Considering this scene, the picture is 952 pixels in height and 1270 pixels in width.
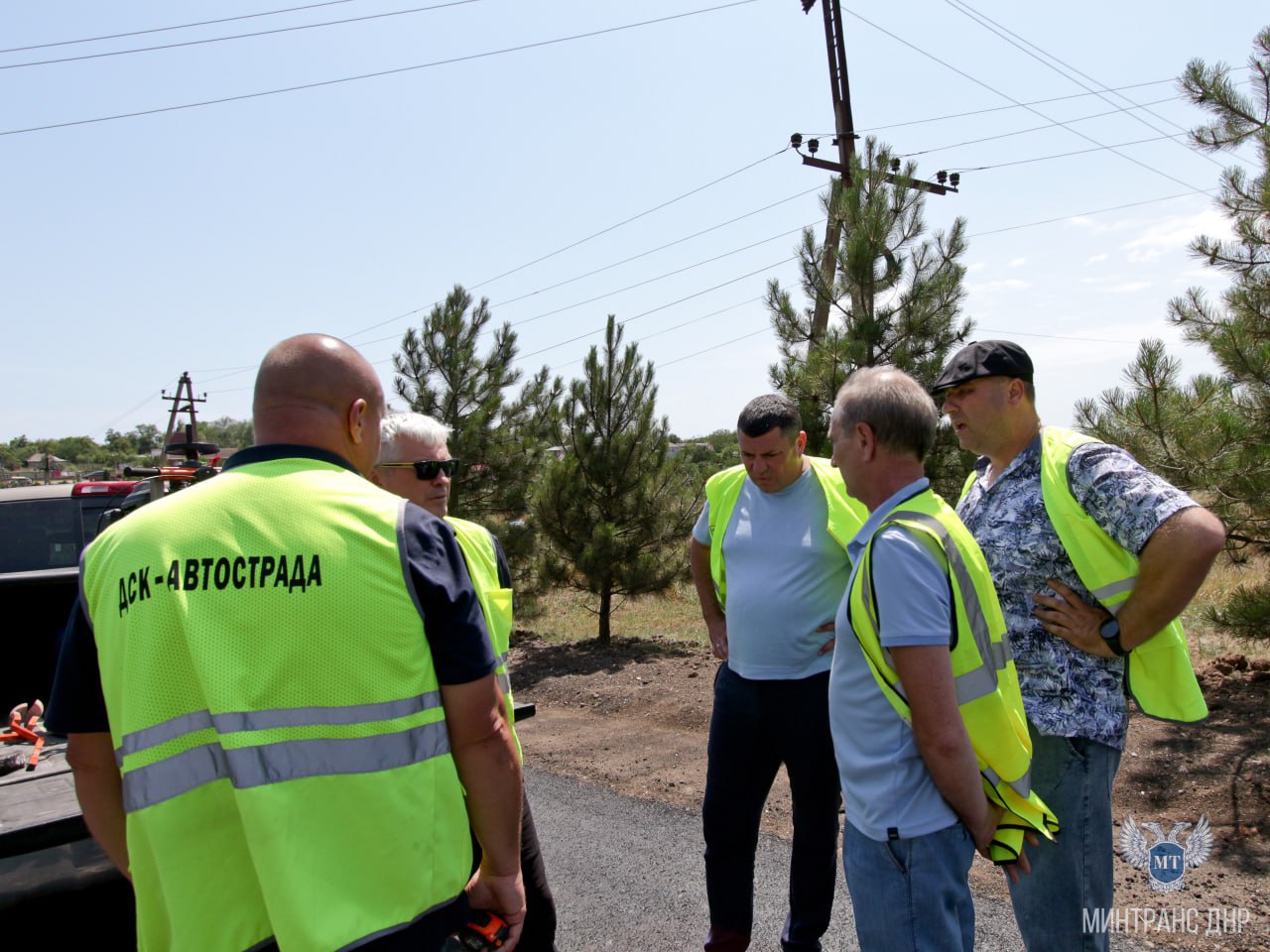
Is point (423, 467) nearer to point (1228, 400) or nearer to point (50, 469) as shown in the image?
point (1228, 400)

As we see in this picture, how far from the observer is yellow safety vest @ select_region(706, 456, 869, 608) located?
3.06 m

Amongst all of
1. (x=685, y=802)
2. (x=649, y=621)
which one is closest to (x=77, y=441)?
(x=649, y=621)

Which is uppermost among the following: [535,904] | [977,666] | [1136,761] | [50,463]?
[50,463]

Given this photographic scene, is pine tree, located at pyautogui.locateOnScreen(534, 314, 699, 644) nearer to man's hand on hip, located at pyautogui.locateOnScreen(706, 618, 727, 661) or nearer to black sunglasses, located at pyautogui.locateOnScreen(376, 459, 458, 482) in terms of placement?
man's hand on hip, located at pyautogui.locateOnScreen(706, 618, 727, 661)

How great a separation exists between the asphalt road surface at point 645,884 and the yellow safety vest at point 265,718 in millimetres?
2122

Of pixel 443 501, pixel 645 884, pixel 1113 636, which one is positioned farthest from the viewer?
pixel 645 884

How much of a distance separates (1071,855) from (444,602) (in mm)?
1614

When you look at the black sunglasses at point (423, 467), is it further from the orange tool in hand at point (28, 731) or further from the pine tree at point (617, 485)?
the pine tree at point (617, 485)

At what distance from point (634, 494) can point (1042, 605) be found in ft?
24.4

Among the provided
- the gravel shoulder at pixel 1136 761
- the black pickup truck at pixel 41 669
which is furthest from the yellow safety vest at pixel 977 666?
the black pickup truck at pixel 41 669

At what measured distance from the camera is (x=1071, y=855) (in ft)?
6.77

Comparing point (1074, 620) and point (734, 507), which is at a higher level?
point (734, 507)

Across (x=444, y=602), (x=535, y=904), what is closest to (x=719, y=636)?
(x=535, y=904)

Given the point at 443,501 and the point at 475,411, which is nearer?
the point at 443,501
